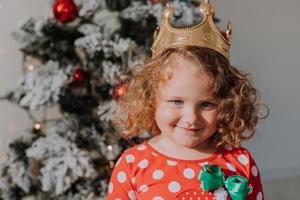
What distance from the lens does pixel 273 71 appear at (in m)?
2.97

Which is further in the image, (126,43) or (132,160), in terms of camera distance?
(126,43)

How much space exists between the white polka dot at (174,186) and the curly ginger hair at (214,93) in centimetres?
18

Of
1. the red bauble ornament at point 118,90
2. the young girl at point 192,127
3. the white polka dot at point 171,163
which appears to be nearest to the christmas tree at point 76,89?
the red bauble ornament at point 118,90

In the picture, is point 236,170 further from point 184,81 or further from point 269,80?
point 269,80

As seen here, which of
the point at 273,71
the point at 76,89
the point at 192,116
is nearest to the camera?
the point at 192,116

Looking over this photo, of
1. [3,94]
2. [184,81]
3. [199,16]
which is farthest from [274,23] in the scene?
[184,81]

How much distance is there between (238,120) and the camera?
4.37ft

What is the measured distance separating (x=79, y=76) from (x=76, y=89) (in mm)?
70

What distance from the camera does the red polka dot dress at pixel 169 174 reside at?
47.6 inches

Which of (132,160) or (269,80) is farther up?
(132,160)

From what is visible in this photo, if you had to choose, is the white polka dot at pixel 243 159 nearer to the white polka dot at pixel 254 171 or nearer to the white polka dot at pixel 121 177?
the white polka dot at pixel 254 171

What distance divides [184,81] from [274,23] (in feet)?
6.38

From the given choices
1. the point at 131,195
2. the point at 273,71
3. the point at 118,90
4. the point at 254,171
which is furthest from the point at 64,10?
the point at 273,71

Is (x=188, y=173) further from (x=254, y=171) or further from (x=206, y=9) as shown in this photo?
(x=206, y=9)
